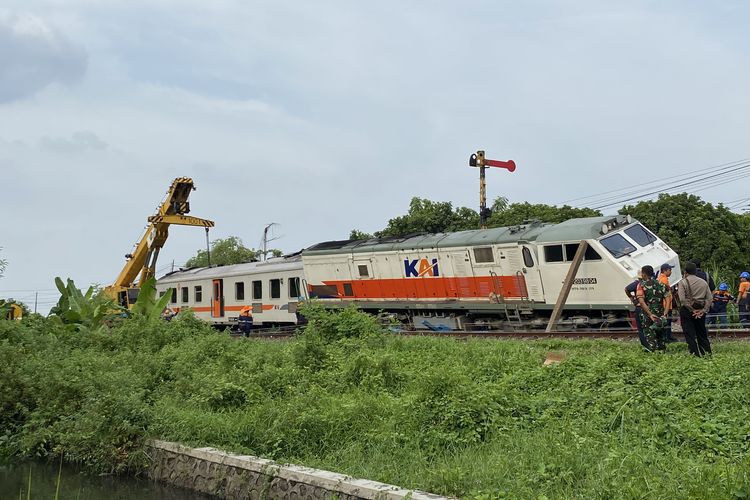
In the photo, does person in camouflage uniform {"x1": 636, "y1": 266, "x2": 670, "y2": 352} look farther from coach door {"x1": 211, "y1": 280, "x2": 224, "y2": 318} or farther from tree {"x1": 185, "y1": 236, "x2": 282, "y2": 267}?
tree {"x1": 185, "y1": 236, "x2": 282, "y2": 267}

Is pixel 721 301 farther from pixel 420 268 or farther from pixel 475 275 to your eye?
pixel 420 268

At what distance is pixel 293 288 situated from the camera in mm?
27578

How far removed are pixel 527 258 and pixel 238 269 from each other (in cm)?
1513

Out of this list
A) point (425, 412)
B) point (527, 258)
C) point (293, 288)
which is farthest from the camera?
point (293, 288)

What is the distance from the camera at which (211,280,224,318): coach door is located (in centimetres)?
3136

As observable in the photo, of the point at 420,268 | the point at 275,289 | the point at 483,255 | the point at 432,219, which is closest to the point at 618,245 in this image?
the point at 483,255

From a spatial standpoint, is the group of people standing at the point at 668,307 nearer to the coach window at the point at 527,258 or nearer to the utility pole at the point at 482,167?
the coach window at the point at 527,258

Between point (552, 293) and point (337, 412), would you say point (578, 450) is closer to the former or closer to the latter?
point (337, 412)

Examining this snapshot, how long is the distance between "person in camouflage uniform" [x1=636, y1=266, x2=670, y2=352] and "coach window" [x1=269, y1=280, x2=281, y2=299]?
58.8 ft

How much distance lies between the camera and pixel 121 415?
10.2 metres

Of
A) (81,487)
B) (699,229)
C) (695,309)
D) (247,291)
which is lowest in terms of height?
(81,487)

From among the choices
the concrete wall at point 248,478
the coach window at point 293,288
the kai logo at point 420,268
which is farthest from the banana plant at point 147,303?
the concrete wall at point 248,478

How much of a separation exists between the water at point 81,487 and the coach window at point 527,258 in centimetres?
1281

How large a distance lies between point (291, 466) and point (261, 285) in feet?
71.2
